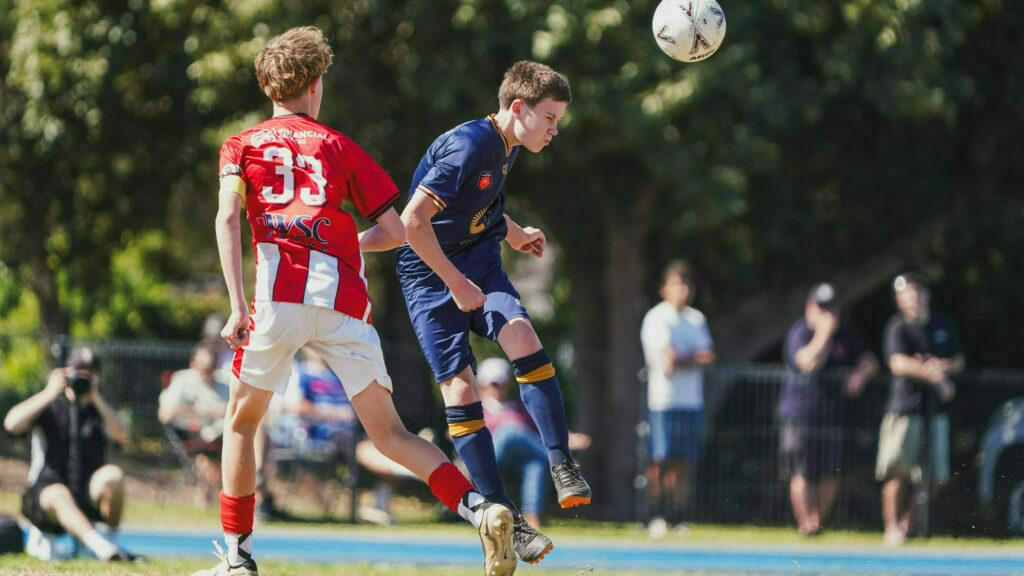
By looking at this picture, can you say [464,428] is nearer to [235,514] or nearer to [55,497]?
[235,514]

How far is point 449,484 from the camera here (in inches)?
196

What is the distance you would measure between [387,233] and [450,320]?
2.13ft

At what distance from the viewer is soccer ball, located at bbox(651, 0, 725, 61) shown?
6273mm

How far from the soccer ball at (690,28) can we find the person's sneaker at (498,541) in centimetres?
283

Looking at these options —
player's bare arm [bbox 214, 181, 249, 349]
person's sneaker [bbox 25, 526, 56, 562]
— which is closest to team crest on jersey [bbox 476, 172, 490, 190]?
player's bare arm [bbox 214, 181, 249, 349]

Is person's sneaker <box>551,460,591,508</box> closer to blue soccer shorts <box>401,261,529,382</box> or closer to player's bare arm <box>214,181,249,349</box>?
blue soccer shorts <box>401,261,529,382</box>

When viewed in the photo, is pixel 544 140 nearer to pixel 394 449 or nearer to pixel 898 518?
pixel 394 449

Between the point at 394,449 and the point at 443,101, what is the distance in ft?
24.4

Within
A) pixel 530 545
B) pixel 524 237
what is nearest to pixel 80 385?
pixel 524 237

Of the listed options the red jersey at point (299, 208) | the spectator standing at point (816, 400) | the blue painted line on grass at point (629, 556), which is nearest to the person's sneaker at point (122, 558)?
the blue painted line on grass at point (629, 556)

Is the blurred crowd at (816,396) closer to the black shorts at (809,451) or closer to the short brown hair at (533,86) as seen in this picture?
the black shorts at (809,451)

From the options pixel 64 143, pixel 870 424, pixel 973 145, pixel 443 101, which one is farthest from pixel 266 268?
pixel 973 145

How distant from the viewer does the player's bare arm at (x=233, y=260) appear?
439cm

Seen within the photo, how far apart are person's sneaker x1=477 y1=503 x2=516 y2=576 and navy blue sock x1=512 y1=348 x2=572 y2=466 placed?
54 centimetres
